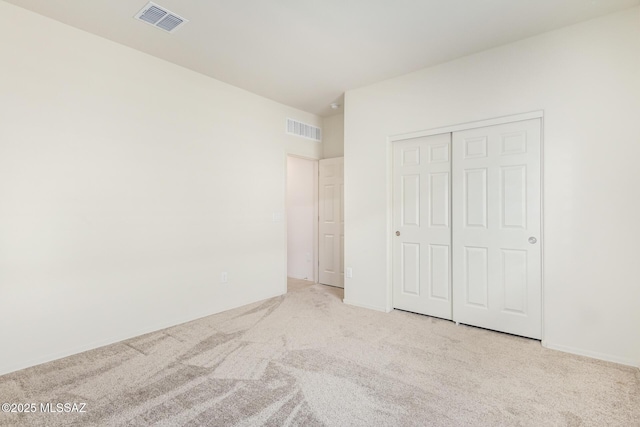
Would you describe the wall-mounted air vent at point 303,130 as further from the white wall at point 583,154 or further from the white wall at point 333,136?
the white wall at point 583,154

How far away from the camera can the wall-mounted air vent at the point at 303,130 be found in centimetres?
451

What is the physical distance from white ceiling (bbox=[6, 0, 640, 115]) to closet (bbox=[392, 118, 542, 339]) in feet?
2.70

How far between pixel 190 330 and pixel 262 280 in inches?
47.8

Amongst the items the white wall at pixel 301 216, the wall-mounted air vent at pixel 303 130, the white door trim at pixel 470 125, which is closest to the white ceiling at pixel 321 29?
the white door trim at pixel 470 125

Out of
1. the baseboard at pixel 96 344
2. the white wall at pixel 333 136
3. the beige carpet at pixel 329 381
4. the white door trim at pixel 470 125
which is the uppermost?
the white wall at pixel 333 136

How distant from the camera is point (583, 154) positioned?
8.30 ft

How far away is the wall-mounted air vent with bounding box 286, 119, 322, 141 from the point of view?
4508mm

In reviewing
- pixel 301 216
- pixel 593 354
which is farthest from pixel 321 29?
pixel 593 354

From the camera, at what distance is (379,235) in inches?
146

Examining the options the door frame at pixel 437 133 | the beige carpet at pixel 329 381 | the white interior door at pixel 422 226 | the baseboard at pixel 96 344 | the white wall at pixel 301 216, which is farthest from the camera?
the white wall at pixel 301 216

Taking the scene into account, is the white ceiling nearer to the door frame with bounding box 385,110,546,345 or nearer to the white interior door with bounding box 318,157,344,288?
the door frame with bounding box 385,110,546,345

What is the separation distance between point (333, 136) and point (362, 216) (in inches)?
66.2

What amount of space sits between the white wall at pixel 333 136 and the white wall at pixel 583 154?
1936 millimetres

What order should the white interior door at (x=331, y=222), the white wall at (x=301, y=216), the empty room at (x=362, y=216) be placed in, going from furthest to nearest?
1. the white wall at (x=301, y=216)
2. the white interior door at (x=331, y=222)
3. the empty room at (x=362, y=216)
